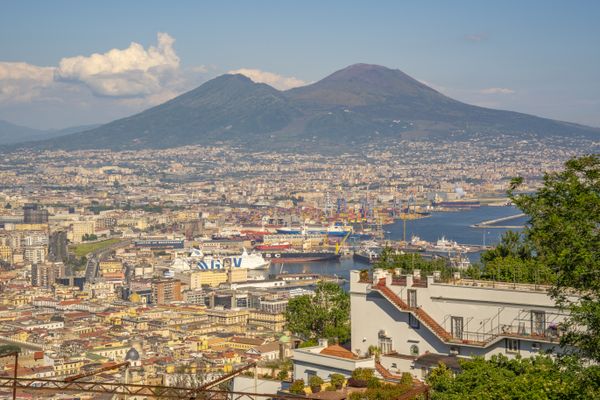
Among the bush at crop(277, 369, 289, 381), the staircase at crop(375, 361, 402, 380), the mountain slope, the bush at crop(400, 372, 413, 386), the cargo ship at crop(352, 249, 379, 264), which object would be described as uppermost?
the mountain slope

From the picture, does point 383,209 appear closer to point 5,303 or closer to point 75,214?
point 75,214

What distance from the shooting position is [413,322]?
27.6 feet

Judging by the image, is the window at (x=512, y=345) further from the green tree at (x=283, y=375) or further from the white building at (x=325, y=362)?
the green tree at (x=283, y=375)

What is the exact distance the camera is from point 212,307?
39.9 meters

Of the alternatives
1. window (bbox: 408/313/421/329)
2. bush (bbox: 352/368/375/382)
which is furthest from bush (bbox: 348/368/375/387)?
window (bbox: 408/313/421/329)

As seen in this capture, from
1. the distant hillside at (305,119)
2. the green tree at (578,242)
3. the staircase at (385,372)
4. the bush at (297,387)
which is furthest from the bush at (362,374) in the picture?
the distant hillside at (305,119)

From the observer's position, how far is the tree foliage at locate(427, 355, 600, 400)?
5.39 m

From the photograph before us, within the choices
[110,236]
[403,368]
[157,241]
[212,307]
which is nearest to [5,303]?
[212,307]

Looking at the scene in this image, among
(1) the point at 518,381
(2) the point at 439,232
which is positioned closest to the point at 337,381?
(1) the point at 518,381

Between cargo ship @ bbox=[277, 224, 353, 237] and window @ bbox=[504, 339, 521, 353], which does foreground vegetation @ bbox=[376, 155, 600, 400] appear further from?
cargo ship @ bbox=[277, 224, 353, 237]

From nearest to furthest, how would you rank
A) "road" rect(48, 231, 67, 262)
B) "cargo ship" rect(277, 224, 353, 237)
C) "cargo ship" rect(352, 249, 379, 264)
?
1. "cargo ship" rect(352, 249, 379, 264)
2. "road" rect(48, 231, 67, 262)
3. "cargo ship" rect(277, 224, 353, 237)

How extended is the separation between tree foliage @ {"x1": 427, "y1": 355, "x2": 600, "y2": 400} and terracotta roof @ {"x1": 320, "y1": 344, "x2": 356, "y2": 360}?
1.43 metres

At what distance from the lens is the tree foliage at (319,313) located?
409 inches

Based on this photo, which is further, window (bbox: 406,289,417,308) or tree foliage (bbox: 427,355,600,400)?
window (bbox: 406,289,417,308)
